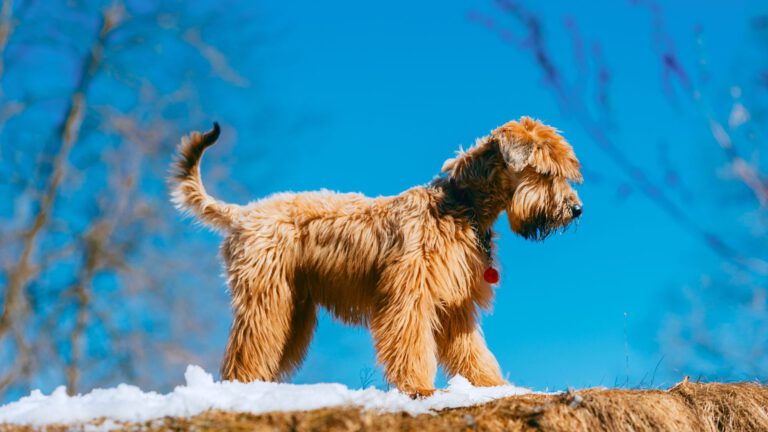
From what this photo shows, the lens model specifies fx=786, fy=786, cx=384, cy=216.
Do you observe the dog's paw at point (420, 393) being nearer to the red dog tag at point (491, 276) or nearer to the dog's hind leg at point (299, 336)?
the red dog tag at point (491, 276)

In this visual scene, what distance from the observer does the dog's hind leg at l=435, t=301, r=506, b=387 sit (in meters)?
6.75

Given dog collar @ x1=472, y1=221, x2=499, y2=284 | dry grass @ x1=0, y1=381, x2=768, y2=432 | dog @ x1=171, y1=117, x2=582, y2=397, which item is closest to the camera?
dry grass @ x1=0, y1=381, x2=768, y2=432

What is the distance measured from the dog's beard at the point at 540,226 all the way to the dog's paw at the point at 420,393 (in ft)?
6.09

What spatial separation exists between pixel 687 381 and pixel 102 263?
33.4ft

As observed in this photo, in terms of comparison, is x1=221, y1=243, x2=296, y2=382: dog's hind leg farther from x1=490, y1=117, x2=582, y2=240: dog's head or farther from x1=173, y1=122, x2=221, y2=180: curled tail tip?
x1=490, y1=117, x2=582, y2=240: dog's head

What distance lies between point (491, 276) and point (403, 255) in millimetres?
857

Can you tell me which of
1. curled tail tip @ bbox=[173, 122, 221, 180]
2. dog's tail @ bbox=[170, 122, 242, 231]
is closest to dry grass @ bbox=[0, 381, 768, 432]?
dog's tail @ bbox=[170, 122, 242, 231]

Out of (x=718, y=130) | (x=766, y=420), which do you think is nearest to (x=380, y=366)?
(x=766, y=420)

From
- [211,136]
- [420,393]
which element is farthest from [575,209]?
[211,136]

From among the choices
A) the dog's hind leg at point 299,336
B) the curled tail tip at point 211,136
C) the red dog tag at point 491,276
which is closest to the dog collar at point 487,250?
the red dog tag at point 491,276

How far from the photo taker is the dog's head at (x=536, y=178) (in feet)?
21.5

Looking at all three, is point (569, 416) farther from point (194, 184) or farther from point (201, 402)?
point (194, 184)

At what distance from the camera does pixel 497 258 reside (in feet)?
22.7

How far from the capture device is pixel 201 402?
438cm
